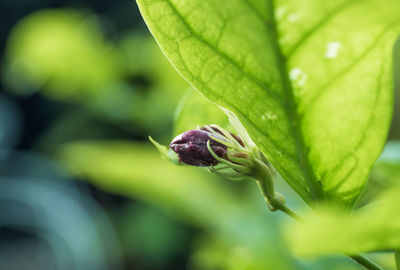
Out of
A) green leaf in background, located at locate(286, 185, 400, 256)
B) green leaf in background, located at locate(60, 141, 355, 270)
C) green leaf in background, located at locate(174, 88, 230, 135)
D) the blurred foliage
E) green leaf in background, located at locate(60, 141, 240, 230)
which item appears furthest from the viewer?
the blurred foliage

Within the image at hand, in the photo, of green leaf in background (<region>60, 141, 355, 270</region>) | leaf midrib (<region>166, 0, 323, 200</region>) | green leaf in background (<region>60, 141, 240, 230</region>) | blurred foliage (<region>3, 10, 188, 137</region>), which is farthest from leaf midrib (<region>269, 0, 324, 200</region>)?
blurred foliage (<region>3, 10, 188, 137</region>)

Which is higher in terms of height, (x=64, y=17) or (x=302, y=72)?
(x=302, y=72)

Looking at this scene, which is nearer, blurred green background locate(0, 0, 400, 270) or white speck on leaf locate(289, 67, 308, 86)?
white speck on leaf locate(289, 67, 308, 86)

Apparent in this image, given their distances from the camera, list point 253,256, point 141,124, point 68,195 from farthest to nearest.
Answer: point 68,195
point 141,124
point 253,256

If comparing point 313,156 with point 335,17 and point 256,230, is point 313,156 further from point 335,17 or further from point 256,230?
point 256,230

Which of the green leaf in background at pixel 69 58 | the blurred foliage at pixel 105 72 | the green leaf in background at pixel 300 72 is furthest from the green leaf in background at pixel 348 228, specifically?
the green leaf in background at pixel 69 58

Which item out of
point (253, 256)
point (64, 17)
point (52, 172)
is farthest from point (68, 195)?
point (253, 256)

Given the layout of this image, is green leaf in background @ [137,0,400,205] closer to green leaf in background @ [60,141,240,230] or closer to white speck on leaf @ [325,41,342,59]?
white speck on leaf @ [325,41,342,59]

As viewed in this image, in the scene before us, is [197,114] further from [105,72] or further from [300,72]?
[105,72]
